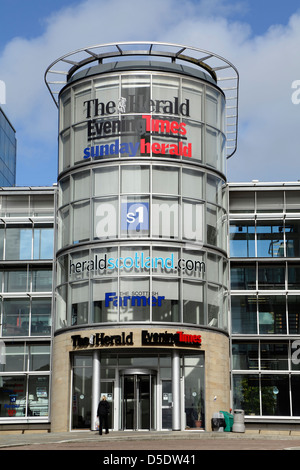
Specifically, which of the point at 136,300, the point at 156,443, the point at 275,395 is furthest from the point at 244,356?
the point at 156,443

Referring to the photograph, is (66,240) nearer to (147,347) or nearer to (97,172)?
(97,172)

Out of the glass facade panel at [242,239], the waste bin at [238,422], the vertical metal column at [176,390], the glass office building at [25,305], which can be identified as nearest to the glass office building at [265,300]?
the glass facade panel at [242,239]

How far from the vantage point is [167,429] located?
40.3 meters

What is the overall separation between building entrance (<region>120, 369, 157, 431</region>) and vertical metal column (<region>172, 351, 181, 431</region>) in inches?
40.7

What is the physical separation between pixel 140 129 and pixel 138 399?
1374 centimetres

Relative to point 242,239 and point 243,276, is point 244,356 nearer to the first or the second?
point 243,276

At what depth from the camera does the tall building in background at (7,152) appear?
8931cm

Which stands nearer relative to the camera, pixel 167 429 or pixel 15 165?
pixel 167 429

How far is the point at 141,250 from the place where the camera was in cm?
4131

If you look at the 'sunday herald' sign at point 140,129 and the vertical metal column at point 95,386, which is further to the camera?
the 'sunday herald' sign at point 140,129

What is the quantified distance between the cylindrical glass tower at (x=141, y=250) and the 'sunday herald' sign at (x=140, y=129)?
0.05 metres

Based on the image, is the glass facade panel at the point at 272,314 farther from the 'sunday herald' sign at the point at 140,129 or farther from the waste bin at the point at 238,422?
the 'sunday herald' sign at the point at 140,129

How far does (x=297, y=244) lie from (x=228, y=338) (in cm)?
688

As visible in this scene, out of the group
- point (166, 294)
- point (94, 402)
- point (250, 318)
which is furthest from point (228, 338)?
point (94, 402)
